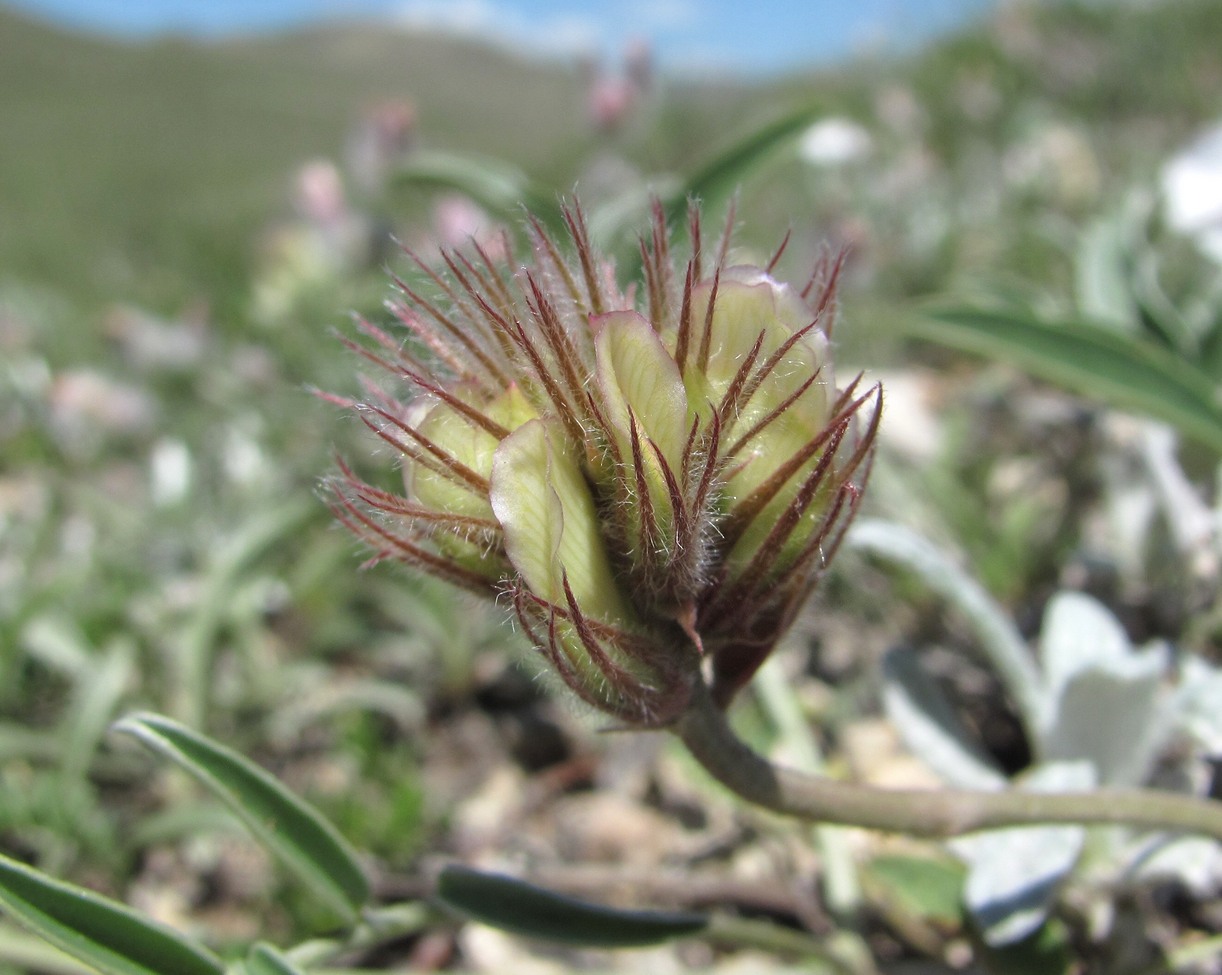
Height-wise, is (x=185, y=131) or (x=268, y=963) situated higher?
(x=185, y=131)

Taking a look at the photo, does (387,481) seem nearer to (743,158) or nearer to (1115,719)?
(743,158)

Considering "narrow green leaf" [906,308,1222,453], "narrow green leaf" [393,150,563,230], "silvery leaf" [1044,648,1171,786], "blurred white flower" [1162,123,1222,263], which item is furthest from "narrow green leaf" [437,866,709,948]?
"blurred white flower" [1162,123,1222,263]

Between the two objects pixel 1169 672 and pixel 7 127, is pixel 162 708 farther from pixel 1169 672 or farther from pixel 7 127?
pixel 7 127

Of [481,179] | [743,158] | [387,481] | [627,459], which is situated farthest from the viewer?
[387,481]

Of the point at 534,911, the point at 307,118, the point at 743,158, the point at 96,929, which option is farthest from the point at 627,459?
the point at 307,118

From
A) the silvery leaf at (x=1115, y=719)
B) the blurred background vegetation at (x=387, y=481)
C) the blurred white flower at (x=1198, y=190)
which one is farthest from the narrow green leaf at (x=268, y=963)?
the blurred white flower at (x=1198, y=190)

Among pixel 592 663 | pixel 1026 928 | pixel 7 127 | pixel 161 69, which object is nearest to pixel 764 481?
pixel 592 663

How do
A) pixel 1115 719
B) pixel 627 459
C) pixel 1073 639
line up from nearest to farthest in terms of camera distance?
pixel 627 459
pixel 1115 719
pixel 1073 639
